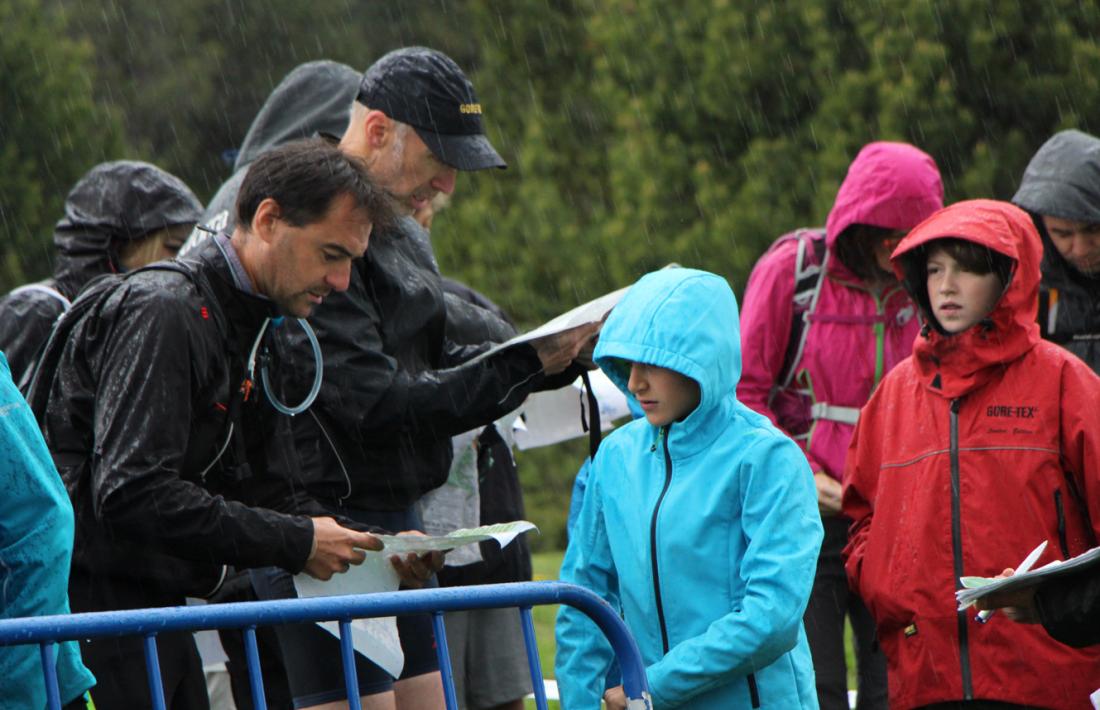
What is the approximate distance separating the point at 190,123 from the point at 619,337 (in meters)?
31.4

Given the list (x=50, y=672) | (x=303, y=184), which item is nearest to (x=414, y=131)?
(x=303, y=184)

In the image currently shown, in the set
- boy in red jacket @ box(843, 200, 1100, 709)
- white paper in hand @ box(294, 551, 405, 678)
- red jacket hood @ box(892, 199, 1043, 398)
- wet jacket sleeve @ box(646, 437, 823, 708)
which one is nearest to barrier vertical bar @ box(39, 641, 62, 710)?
white paper in hand @ box(294, 551, 405, 678)

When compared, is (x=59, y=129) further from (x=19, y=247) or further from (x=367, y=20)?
(x=367, y=20)

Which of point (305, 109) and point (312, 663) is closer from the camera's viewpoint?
point (312, 663)

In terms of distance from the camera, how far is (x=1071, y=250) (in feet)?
18.2

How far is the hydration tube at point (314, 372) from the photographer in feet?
12.5

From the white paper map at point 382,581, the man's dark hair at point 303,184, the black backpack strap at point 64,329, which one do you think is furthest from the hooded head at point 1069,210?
the black backpack strap at point 64,329

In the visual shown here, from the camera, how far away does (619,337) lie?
12.8 ft

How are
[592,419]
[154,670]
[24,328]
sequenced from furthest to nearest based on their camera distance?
[24,328] → [592,419] → [154,670]

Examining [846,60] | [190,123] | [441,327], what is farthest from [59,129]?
[441,327]

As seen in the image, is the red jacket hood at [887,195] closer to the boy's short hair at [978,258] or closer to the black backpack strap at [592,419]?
the boy's short hair at [978,258]

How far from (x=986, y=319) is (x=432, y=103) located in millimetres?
1687

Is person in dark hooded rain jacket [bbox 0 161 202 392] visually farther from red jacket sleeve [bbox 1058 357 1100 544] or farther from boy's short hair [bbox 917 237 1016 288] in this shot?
red jacket sleeve [bbox 1058 357 1100 544]

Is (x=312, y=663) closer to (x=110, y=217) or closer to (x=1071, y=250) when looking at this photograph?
(x=110, y=217)
